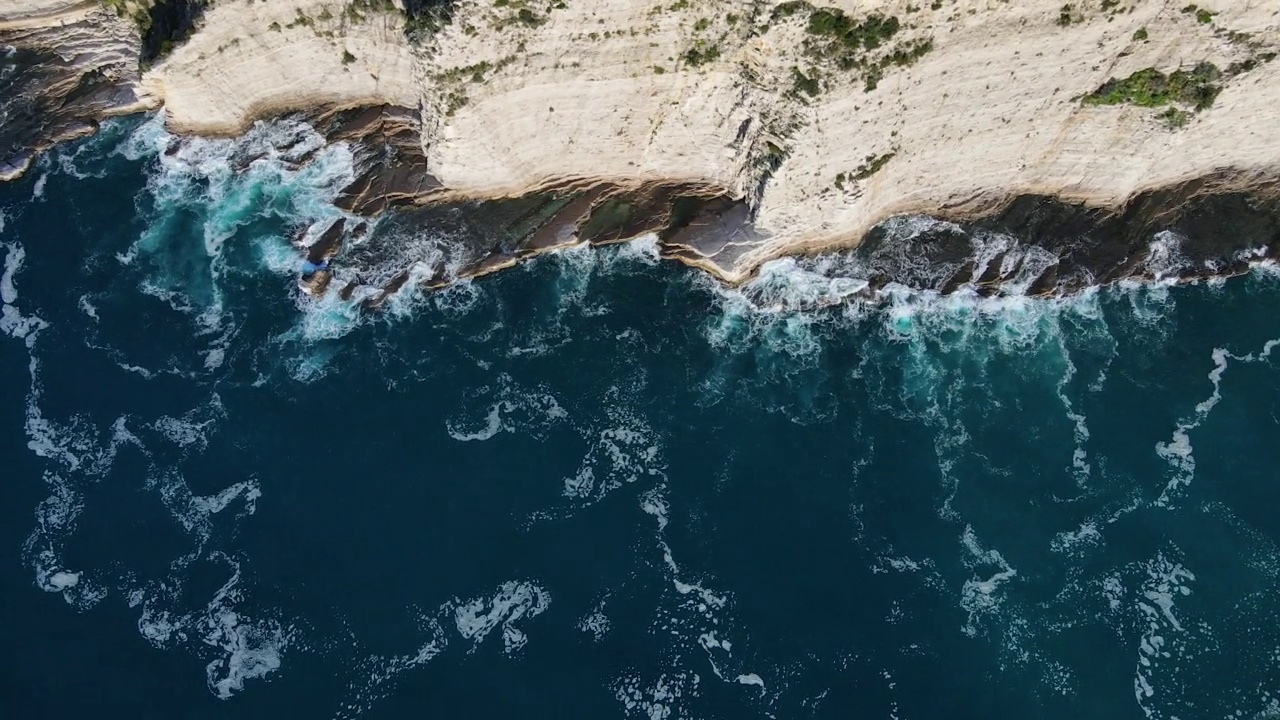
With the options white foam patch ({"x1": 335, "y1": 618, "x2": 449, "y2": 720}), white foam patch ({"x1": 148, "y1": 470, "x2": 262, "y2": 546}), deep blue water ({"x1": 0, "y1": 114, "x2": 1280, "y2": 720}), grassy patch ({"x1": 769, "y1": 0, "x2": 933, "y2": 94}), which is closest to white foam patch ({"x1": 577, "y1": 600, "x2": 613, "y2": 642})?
deep blue water ({"x1": 0, "y1": 114, "x2": 1280, "y2": 720})

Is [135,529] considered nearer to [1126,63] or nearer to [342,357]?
[342,357]

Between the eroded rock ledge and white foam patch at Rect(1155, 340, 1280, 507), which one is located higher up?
the eroded rock ledge

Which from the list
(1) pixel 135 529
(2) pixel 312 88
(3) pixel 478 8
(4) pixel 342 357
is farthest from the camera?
(2) pixel 312 88

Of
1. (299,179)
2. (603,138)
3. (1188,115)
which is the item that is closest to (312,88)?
(299,179)

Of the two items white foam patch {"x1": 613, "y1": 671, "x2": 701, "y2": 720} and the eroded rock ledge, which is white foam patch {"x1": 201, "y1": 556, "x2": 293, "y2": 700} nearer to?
white foam patch {"x1": 613, "y1": 671, "x2": 701, "y2": 720}

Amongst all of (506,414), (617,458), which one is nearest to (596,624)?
(617,458)


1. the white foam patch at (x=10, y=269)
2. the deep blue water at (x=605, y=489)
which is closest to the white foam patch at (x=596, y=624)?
the deep blue water at (x=605, y=489)
